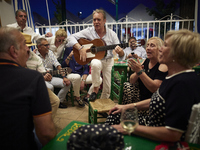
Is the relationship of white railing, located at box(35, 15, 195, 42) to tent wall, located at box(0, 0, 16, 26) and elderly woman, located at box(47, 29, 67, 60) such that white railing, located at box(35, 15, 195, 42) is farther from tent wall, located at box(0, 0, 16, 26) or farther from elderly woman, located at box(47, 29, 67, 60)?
elderly woman, located at box(47, 29, 67, 60)

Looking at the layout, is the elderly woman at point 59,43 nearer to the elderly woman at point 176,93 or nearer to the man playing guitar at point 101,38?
the man playing guitar at point 101,38

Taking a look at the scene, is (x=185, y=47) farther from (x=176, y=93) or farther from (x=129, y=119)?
(x=129, y=119)

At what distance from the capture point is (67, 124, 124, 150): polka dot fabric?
0.63 meters


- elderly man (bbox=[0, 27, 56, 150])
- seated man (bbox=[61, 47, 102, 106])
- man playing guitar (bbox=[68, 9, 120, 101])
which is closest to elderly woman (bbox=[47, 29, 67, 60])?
seated man (bbox=[61, 47, 102, 106])

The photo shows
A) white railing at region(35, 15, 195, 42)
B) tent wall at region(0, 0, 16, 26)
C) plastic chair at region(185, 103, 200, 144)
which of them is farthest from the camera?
white railing at region(35, 15, 195, 42)

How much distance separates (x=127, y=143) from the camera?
2.82 feet

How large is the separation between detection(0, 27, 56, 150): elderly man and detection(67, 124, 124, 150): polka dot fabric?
0.35 meters

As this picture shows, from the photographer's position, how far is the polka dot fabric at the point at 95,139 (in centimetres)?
63

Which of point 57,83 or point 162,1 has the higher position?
point 162,1

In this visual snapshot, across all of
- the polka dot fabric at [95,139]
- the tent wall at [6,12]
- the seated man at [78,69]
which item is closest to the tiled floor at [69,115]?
the seated man at [78,69]

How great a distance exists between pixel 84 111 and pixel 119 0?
6865mm

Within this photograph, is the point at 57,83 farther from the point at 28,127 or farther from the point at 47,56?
the point at 28,127

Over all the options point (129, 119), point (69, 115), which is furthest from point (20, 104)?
point (69, 115)

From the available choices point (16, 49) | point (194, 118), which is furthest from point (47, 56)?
point (194, 118)
